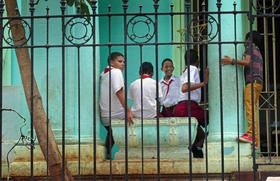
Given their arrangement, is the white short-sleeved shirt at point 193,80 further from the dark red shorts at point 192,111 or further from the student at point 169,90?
the student at point 169,90

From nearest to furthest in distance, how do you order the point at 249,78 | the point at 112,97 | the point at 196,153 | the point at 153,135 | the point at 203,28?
the point at 153,135, the point at 112,97, the point at 249,78, the point at 196,153, the point at 203,28

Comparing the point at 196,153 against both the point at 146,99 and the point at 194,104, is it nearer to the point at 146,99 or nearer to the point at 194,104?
the point at 194,104

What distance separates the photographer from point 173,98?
1020cm

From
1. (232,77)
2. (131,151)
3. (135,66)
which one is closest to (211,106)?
(232,77)

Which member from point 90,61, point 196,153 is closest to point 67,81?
point 90,61

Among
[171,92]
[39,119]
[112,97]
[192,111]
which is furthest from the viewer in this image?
[171,92]

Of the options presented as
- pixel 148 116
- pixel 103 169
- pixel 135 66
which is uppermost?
pixel 135 66

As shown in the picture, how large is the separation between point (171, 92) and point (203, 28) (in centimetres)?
98

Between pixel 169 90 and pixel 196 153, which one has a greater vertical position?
pixel 169 90

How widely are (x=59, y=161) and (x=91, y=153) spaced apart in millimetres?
1674

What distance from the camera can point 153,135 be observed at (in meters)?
9.55

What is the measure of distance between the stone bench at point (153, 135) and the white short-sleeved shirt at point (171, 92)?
25.8 inches

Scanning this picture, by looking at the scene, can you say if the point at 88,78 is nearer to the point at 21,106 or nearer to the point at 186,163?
the point at 21,106

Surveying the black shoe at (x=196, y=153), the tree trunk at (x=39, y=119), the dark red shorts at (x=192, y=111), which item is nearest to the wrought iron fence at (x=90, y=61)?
the tree trunk at (x=39, y=119)
